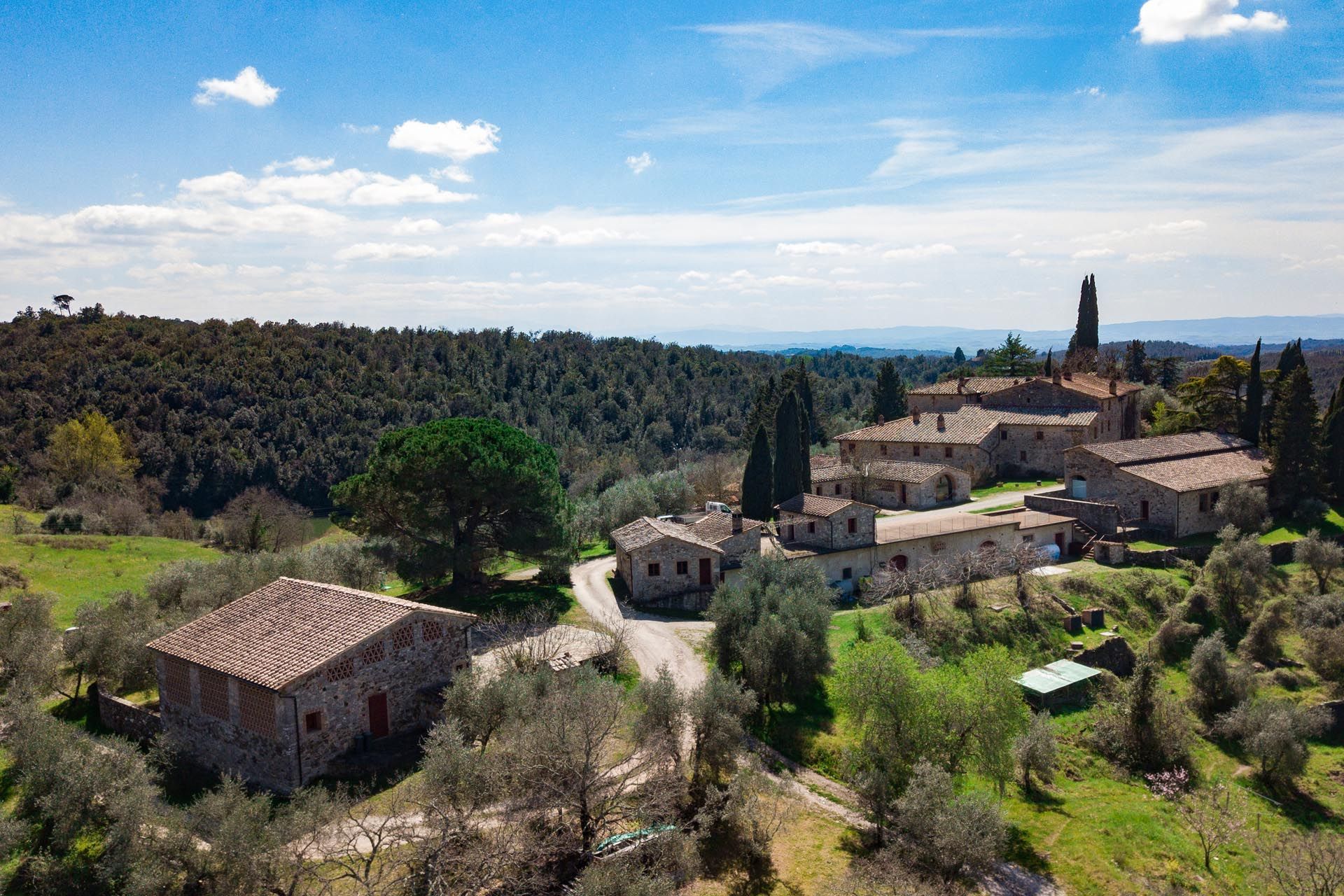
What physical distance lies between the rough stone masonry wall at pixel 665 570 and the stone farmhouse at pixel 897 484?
1405 centimetres

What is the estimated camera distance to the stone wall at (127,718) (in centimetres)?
2398

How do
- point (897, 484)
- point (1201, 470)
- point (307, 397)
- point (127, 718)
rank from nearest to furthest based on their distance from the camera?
1. point (127, 718)
2. point (1201, 470)
3. point (897, 484)
4. point (307, 397)

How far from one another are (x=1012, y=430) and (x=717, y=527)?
2528cm

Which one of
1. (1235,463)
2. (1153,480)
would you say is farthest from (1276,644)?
(1235,463)

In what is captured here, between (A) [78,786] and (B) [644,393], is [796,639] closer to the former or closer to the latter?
(A) [78,786]

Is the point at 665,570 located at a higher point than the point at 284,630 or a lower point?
lower

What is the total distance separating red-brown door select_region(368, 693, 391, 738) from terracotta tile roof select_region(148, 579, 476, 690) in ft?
5.82

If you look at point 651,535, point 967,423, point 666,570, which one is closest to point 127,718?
point 666,570

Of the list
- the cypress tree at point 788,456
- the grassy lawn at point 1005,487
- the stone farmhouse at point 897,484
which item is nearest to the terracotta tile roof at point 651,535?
the cypress tree at point 788,456

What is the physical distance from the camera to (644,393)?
108 metres

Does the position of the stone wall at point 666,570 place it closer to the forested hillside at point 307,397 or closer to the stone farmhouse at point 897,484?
the stone farmhouse at point 897,484

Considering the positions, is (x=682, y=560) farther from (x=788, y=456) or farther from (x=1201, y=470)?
(x=1201, y=470)

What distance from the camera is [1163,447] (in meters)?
44.5

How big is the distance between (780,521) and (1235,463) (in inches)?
966
